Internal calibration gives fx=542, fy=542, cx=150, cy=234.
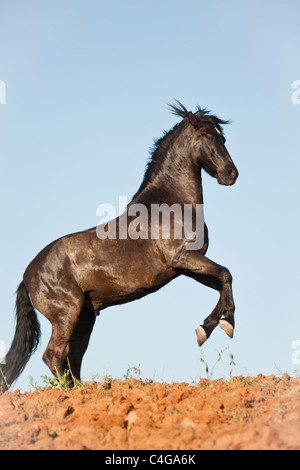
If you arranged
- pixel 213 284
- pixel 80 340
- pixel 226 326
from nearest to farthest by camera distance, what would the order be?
pixel 226 326
pixel 213 284
pixel 80 340

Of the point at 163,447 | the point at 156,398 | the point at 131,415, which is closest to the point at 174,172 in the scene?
the point at 156,398

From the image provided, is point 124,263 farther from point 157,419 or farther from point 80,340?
point 157,419

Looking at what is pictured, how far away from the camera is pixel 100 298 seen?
24.3ft

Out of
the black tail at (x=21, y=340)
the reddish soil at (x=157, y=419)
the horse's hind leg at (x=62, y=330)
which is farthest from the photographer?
the black tail at (x=21, y=340)

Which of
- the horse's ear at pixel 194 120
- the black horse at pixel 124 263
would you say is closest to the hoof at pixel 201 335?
the black horse at pixel 124 263

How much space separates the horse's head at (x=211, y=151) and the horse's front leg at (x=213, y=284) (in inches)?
46.5

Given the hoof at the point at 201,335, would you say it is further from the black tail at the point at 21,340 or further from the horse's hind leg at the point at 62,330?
the black tail at the point at 21,340

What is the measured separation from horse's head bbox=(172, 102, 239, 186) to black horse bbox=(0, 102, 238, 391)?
1 centimetres

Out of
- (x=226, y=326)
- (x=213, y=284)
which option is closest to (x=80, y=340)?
(x=213, y=284)

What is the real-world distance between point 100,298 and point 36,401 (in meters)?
2.09

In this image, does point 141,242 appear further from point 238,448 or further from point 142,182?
point 238,448

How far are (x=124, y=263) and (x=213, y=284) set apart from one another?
3.95ft

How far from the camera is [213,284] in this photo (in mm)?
7129

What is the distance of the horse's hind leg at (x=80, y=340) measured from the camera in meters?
7.79
